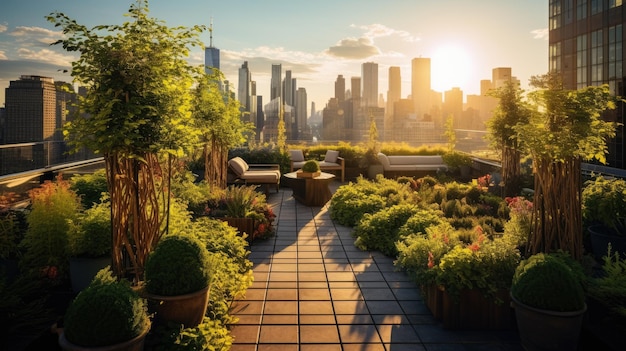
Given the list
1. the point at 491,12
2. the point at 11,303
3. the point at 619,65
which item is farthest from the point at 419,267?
the point at 619,65

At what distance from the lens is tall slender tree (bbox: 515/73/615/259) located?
3.97 meters

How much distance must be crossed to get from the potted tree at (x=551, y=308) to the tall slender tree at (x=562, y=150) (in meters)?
0.98

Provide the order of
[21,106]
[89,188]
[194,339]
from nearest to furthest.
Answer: [194,339], [89,188], [21,106]

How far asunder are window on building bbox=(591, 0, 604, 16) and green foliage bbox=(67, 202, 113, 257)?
33.8 meters

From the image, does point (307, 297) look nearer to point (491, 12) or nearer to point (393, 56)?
point (491, 12)

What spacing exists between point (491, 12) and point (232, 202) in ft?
21.6

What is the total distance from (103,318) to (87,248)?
5.77 feet

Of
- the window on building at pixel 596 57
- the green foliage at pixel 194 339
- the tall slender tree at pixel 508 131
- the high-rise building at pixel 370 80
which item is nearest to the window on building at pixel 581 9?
the window on building at pixel 596 57

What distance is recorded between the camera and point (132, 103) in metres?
3.33

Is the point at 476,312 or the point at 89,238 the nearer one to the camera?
the point at 476,312

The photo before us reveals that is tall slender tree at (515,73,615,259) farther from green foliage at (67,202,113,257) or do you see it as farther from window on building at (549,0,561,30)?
window on building at (549,0,561,30)

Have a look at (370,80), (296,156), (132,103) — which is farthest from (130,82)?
(370,80)

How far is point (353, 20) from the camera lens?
9.66 m

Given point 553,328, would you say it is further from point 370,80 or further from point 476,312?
point 370,80
